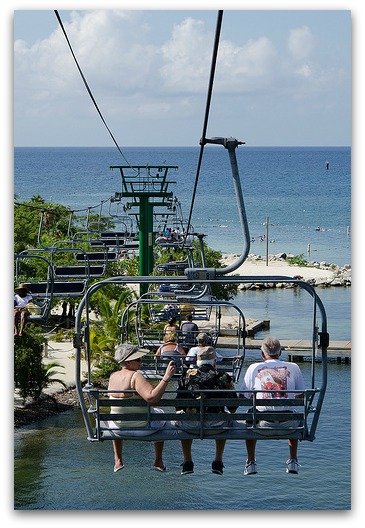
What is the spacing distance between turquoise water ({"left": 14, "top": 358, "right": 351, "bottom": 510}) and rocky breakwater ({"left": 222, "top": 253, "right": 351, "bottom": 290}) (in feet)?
86.2

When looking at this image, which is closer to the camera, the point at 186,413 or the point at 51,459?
the point at 186,413

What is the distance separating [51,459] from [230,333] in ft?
42.6

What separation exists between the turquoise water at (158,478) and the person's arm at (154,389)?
35.7ft

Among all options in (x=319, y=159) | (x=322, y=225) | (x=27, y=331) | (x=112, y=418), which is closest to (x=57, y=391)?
(x=27, y=331)

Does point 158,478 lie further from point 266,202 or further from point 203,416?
point 266,202

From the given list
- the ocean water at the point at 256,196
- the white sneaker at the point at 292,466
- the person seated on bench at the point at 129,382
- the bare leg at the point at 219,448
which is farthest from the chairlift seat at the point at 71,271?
the ocean water at the point at 256,196

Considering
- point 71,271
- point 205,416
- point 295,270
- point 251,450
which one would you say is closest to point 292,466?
point 251,450

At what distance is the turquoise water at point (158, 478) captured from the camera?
19625mm

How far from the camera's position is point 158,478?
2111 centimetres

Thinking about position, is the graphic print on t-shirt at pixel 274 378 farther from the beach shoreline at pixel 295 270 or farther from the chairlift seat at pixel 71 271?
the beach shoreline at pixel 295 270

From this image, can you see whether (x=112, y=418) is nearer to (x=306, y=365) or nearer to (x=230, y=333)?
(x=306, y=365)

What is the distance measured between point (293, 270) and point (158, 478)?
34797 mm

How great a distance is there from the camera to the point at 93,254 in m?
22.8

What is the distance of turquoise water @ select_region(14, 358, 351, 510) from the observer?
19.6 meters
